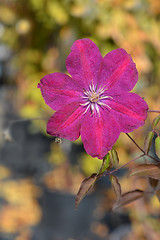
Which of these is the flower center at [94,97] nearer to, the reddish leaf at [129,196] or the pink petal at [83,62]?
the pink petal at [83,62]

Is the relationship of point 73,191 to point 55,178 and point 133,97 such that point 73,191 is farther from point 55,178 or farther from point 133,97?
point 133,97

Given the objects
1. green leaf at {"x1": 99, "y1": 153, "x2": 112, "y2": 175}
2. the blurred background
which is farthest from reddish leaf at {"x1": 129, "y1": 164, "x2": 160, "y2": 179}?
the blurred background

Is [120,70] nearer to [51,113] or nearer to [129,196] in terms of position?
[129,196]

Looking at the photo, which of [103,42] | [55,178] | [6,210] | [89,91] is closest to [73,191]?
[55,178]

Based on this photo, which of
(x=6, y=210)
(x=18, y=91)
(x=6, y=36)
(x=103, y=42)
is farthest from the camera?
(x=6, y=210)

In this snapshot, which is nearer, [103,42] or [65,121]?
[65,121]

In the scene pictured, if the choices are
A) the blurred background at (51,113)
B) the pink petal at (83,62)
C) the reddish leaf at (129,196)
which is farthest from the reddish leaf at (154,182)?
the blurred background at (51,113)
